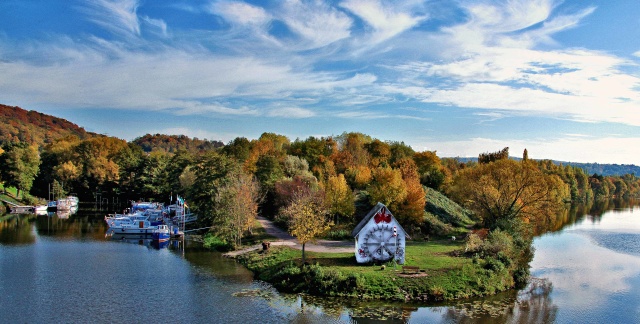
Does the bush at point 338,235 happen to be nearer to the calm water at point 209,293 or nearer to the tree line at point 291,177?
the tree line at point 291,177

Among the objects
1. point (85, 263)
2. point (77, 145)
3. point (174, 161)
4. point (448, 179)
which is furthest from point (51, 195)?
point (448, 179)

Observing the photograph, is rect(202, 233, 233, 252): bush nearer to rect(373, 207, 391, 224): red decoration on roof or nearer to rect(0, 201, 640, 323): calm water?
rect(0, 201, 640, 323): calm water

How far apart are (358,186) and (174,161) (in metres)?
41.3

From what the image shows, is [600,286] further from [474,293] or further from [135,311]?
[135,311]

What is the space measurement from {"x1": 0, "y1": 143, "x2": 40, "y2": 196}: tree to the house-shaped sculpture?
77581 mm

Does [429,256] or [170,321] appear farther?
[429,256]

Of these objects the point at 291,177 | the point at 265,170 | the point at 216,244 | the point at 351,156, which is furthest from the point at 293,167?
the point at 216,244

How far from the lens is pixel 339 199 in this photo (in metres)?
52.2

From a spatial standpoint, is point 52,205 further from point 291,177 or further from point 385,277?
point 385,277

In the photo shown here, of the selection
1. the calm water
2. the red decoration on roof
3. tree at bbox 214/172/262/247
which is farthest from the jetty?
the red decoration on roof

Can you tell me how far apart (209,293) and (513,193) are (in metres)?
33.8

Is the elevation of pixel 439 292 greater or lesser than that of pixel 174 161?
lesser

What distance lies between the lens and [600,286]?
35906 millimetres

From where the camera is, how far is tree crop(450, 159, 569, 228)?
49.2m
